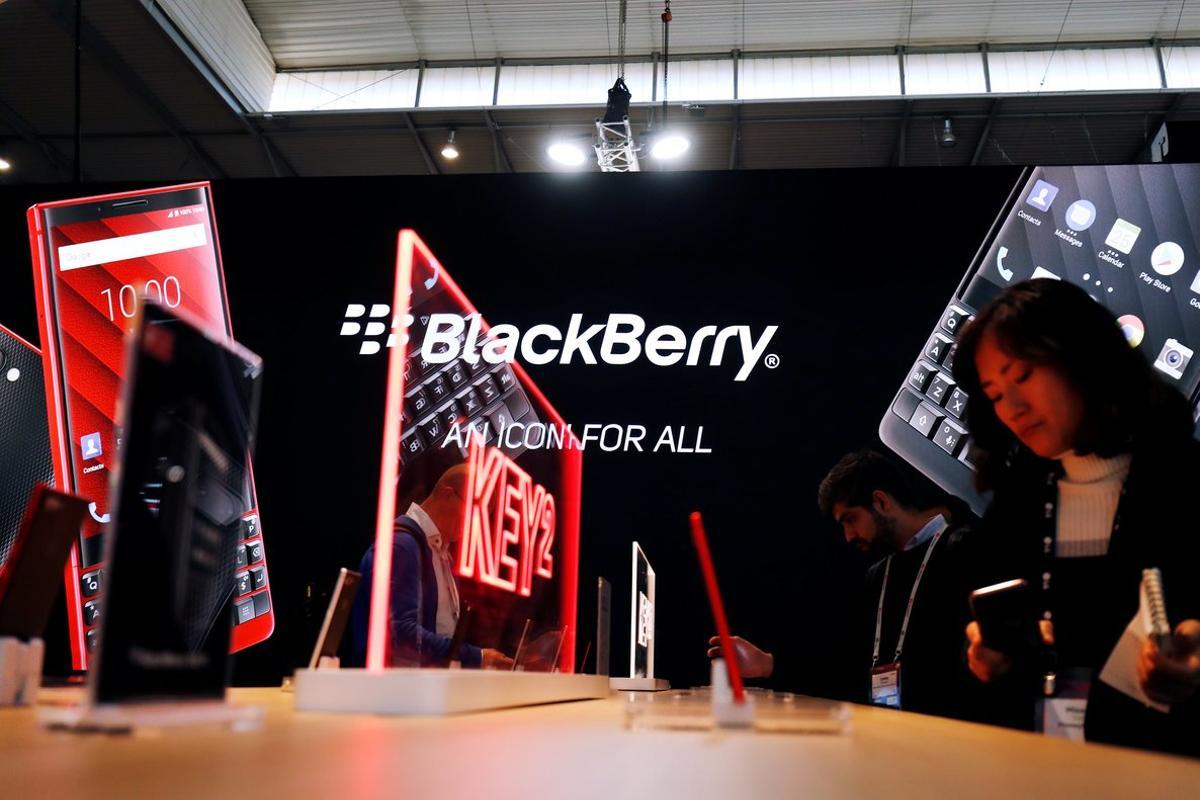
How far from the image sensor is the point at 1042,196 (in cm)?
440

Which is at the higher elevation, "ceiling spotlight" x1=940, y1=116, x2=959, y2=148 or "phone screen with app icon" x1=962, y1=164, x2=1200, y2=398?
"ceiling spotlight" x1=940, y1=116, x2=959, y2=148

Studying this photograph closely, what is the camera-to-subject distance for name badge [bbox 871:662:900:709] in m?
2.93

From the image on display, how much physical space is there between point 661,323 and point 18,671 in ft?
11.7

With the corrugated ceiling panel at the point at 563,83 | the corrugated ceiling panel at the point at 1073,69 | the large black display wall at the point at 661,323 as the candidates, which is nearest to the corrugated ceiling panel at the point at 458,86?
the corrugated ceiling panel at the point at 563,83

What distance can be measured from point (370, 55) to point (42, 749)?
22.0 ft

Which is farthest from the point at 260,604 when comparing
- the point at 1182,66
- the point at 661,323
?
the point at 1182,66

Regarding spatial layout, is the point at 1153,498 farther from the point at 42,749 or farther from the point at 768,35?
the point at 768,35

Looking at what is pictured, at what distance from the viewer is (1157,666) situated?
1248 mm

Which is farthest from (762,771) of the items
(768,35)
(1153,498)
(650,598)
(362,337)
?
(768,35)

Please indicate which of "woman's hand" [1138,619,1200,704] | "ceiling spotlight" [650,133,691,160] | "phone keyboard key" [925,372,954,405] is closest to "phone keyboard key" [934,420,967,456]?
"phone keyboard key" [925,372,954,405]

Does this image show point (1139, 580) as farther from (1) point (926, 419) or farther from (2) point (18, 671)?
(1) point (926, 419)

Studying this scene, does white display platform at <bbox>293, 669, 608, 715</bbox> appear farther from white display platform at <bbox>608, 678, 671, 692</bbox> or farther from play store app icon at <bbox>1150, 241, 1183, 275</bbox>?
play store app icon at <bbox>1150, 241, 1183, 275</bbox>

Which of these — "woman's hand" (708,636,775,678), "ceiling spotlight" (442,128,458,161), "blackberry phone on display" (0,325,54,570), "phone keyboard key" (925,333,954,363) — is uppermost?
"ceiling spotlight" (442,128,458,161)

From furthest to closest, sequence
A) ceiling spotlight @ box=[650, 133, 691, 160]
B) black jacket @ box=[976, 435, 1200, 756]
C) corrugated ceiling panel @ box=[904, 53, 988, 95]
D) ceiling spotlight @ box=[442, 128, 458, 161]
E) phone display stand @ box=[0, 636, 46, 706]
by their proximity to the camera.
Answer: ceiling spotlight @ box=[442, 128, 458, 161] → corrugated ceiling panel @ box=[904, 53, 988, 95] → ceiling spotlight @ box=[650, 133, 691, 160] → black jacket @ box=[976, 435, 1200, 756] → phone display stand @ box=[0, 636, 46, 706]
